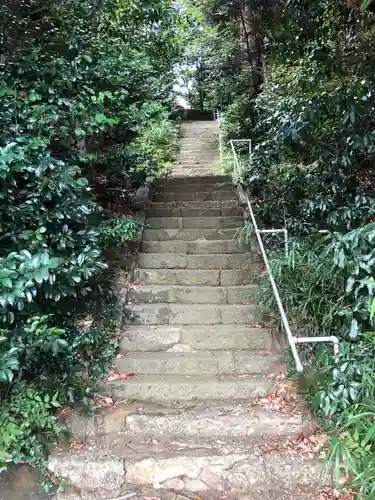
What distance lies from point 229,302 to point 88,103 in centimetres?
235

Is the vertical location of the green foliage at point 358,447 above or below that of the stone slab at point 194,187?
below

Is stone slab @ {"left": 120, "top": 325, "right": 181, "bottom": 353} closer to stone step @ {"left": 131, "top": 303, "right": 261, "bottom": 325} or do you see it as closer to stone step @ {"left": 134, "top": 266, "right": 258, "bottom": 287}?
stone step @ {"left": 131, "top": 303, "right": 261, "bottom": 325}

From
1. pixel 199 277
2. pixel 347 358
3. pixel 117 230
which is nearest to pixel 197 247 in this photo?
pixel 199 277

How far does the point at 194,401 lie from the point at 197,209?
3.31 meters

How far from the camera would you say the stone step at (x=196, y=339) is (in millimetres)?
3719

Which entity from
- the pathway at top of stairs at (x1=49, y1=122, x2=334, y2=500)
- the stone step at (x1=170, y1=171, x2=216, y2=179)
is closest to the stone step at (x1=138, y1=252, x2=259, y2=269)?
Answer: the pathway at top of stairs at (x1=49, y1=122, x2=334, y2=500)

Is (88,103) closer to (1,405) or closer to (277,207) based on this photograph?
(1,405)

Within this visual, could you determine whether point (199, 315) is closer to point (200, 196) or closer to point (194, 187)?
point (200, 196)

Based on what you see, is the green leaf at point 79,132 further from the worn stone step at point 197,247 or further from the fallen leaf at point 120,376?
the worn stone step at point 197,247

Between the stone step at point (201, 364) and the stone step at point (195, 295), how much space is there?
0.78 m

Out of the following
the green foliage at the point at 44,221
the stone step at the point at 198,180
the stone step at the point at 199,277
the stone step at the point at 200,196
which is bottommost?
the stone step at the point at 199,277

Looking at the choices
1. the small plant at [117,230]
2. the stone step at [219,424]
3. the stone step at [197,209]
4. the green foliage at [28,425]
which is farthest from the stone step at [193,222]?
the green foliage at [28,425]

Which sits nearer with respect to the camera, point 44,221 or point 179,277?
point 44,221

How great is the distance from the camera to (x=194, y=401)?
126 inches
